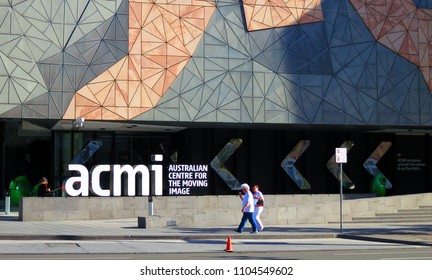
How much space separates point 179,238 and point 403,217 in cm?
1450

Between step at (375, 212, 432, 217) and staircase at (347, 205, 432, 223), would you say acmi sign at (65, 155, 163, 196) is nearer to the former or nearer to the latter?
staircase at (347, 205, 432, 223)

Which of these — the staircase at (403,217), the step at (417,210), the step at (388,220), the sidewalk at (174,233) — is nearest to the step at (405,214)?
the staircase at (403,217)

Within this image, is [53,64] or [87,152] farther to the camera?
[87,152]

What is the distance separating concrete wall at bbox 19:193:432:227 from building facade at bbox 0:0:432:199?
1273 mm

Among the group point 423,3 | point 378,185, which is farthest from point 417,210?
point 423,3

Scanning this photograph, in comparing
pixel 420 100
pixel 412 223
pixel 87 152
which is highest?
pixel 420 100

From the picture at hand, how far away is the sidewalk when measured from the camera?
78.4 feet

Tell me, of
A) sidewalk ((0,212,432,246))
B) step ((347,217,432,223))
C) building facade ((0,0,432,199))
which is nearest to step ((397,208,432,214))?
step ((347,217,432,223))

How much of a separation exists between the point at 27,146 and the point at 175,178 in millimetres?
13998

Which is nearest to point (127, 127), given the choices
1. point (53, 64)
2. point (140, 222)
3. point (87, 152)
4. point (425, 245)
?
point (87, 152)

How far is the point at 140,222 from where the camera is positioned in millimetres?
27969

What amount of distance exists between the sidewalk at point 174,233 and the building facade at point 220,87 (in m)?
8.05

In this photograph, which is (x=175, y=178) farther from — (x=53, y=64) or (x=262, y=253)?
(x=262, y=253)

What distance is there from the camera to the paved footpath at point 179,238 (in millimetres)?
20609
